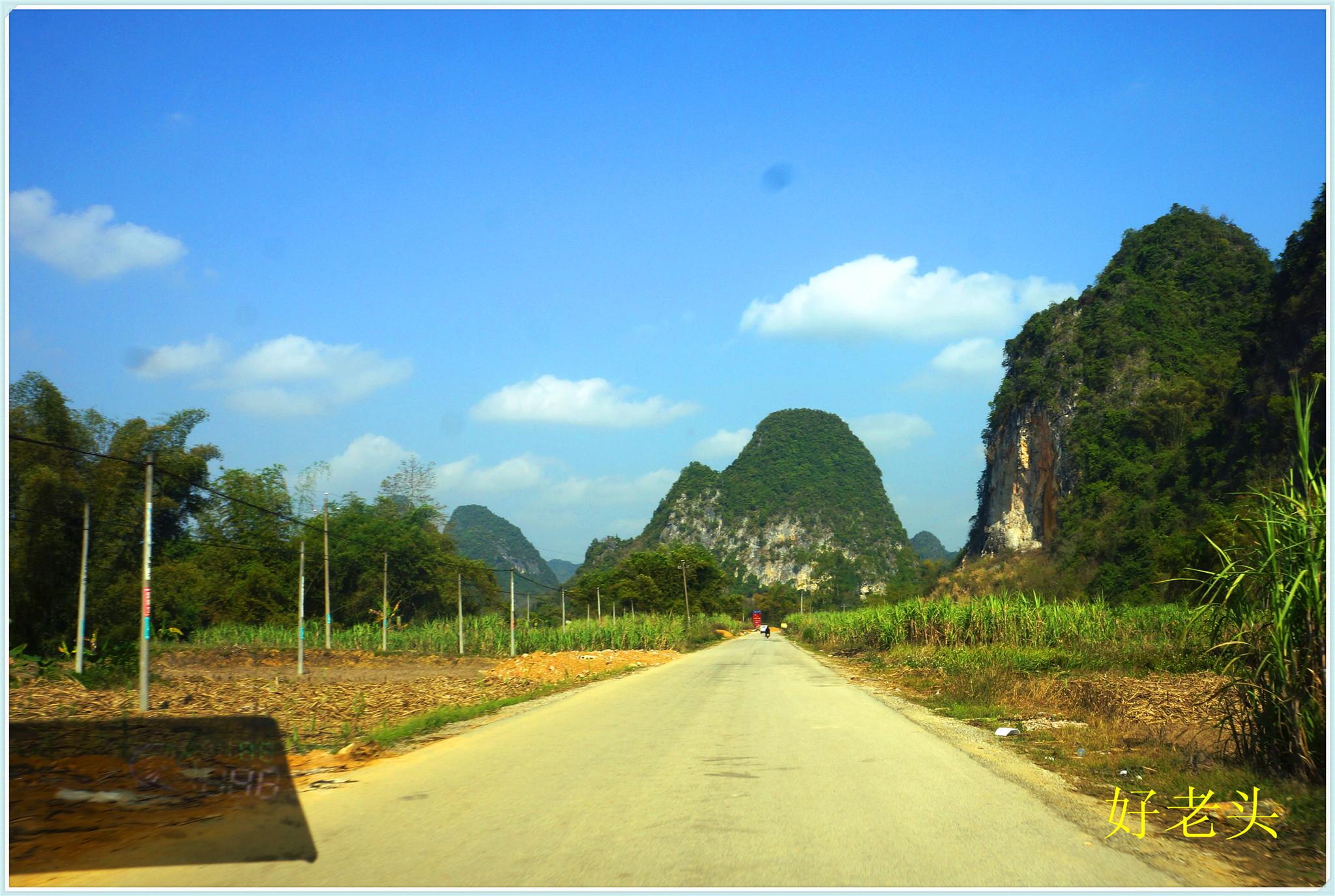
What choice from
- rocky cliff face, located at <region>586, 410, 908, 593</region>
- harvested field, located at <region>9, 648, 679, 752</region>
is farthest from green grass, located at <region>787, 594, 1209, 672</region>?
rocky cliff face, located at <region>586, 410, 908, 593</region>

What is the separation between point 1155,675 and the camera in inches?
Answer: 731

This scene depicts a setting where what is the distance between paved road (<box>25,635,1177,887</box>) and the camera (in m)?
4.86

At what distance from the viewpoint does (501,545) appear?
183000 mm

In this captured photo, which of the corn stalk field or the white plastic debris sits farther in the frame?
the corn stalk field

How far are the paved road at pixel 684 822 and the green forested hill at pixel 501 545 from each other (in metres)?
159

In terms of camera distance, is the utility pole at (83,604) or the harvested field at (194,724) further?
the utility pole at (83,604)

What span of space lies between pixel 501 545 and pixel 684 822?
181m

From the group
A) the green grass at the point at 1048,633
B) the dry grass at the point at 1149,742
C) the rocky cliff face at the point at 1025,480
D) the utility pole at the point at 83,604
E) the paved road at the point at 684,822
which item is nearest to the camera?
the paved road at the point at 684,822

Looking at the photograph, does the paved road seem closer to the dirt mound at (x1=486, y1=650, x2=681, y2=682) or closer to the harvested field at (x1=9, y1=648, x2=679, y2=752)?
the harvested field at (x1=9, y1=648, x2=679, y2=752)

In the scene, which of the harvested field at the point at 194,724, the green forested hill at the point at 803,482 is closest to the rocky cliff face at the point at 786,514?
the green forested hill at the point at 803,482

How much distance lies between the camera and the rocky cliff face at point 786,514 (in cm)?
14662

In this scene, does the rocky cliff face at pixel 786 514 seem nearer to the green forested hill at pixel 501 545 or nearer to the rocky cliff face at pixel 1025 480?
the green forested hill at pixel 501 545

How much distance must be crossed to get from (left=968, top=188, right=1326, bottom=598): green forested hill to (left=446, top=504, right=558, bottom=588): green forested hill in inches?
4266

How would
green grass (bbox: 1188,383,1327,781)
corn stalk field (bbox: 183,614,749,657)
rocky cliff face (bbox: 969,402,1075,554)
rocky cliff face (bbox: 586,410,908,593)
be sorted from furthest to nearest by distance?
rocky cliff face (bbox: 586,410,908,593) → rocky cliff face (bbox: 969,402,1075,554) → corn stalk field (bbox: 183,614,749,657) → green grass (bbox: 1188,383,1327,781)
